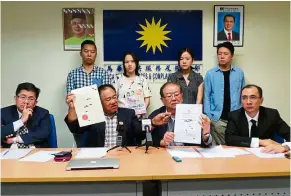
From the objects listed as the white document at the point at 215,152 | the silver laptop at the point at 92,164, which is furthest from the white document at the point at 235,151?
the silver laptop at the point at 92,164

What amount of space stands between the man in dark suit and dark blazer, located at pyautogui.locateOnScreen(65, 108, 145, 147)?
7.18 feet

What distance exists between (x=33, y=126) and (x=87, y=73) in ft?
4.30

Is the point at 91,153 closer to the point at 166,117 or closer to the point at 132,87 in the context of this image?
the point at 166,117

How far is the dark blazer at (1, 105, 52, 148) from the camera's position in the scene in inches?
98.4

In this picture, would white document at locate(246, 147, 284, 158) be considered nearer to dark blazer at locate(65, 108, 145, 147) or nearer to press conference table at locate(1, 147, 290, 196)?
press conference table at locate(1, 147, 290, 196)

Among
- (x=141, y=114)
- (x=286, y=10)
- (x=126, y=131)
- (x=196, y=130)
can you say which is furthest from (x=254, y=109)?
(x=286, y=10)

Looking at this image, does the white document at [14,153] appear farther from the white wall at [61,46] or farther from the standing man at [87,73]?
the white wall at [61,46]

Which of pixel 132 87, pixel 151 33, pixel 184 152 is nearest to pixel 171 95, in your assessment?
pixel 184 152

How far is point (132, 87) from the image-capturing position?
3.78 metres

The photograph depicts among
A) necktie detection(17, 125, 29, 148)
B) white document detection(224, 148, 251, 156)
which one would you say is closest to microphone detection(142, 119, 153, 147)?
white document detection(224, 148, 251, 156)

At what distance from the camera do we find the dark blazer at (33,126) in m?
2.50

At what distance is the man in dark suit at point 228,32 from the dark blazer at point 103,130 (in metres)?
2.19

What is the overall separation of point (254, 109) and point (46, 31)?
287cm

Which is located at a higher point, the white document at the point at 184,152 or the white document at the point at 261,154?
the white document at the point at 261,154
